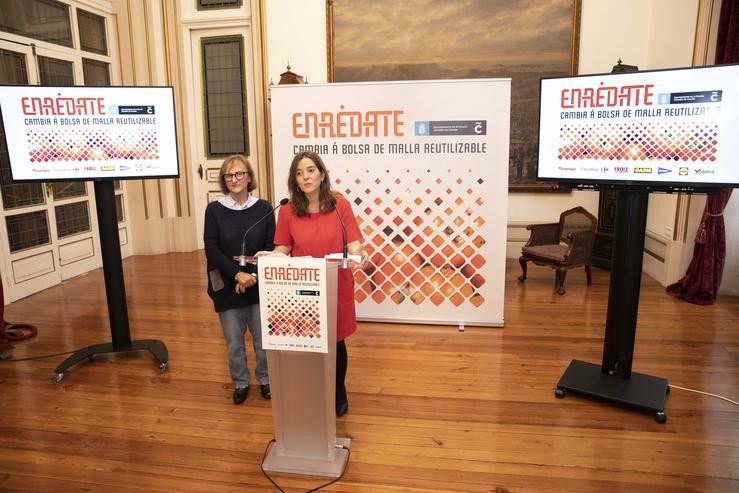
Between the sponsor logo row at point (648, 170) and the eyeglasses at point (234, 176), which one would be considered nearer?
the sponsor logo row at point (648, 170)

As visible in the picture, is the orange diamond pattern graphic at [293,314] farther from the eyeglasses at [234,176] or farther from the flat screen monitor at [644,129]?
the flat screen monitor at [644,129]

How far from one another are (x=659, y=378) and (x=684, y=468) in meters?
0.74

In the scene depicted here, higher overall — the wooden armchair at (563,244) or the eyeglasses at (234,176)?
the eyeglasses at (234,176)

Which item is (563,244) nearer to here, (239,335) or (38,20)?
(239,335)

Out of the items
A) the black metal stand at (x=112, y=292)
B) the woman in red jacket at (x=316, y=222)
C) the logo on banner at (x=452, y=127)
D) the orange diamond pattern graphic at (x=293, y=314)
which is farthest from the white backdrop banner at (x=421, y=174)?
the orange diamond pattern graphic at (x=293, y=314)

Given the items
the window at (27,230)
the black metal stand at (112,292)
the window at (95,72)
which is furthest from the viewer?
the window at (95,72)

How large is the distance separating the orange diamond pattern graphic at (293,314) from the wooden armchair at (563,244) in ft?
11.1

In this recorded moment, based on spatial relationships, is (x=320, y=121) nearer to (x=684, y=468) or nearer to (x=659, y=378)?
(x=659, y=378)

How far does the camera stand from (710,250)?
445 centimetres

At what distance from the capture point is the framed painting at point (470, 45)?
5.54m

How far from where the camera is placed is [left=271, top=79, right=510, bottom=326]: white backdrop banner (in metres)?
3.65

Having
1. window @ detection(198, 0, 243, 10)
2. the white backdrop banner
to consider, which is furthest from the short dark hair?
window @ detection(198, 0, 243, 10)

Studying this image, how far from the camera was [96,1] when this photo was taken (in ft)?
18.9

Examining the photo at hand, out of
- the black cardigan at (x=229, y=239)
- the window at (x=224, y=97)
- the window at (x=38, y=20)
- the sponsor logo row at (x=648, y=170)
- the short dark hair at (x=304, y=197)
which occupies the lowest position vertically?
the black cardigan at (x=229, y=239)
